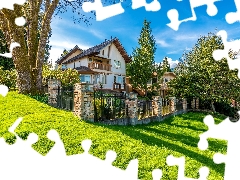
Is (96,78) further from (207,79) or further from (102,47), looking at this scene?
(207,79)

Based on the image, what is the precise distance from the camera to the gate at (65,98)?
442 inches

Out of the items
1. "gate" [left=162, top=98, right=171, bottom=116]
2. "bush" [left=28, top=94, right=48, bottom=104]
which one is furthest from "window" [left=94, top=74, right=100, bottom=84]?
"bush" [left=28, top=94, right=48, bottom=104]

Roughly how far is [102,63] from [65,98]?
81.8 feet

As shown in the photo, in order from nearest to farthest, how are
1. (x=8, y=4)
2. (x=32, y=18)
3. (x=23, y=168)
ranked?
(x=23, y=168) → (x=8, y=4) → (x=32, y=18)

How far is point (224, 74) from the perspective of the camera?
72.5 feet

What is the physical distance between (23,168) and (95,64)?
3073 cm

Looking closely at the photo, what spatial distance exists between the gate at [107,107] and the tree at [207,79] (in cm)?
1255

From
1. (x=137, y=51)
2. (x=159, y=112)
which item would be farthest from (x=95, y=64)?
(x=159, y=112)

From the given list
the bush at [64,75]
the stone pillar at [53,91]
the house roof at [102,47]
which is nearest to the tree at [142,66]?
the house roof at [102,47]

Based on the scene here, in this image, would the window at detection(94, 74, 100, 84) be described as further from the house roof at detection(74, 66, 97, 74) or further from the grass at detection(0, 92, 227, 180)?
the grass at detection(0, 92, 227, 180)

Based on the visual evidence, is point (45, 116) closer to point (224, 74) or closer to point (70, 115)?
point (70, 115)

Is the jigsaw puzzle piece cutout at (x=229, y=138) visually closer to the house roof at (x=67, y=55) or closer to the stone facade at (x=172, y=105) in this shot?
the stone facade at (x=172, y=105)

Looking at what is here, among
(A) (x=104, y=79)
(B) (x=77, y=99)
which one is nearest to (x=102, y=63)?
(A) (x=104, y=79)

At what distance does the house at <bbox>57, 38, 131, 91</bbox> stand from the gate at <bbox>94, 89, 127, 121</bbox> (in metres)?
21.5
